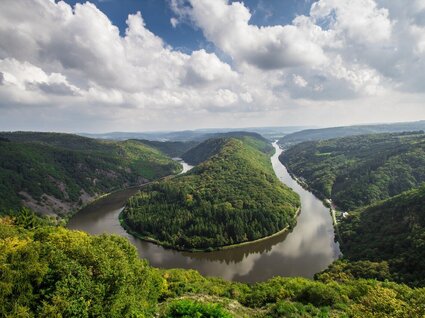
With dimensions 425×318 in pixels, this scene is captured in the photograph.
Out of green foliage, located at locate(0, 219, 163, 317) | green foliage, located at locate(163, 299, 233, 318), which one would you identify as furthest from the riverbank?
green foliage, located at locate(163, 299, 233, 318)

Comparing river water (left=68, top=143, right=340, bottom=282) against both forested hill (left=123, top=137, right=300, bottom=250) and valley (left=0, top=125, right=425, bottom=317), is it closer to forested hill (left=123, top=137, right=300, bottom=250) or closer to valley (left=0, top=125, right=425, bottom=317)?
valley (left=0, top=125, right=425, bottom=317)

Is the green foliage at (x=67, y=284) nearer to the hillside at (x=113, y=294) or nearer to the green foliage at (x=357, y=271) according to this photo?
the hillside at (x=113, y=294)

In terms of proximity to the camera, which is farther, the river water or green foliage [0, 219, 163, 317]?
the river water

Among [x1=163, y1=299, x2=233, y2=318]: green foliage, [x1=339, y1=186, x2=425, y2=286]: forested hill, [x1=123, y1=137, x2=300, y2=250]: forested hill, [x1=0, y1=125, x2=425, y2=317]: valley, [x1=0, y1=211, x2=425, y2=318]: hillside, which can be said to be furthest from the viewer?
[x1=123, y1=137, x2=300, y2=250]: forested hill

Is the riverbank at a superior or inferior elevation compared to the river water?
superior

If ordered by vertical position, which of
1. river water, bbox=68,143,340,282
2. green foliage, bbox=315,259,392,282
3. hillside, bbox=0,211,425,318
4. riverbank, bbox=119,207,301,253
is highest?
hillside, bbox=0,211,425,318

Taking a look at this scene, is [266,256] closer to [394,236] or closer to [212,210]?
[212,210]

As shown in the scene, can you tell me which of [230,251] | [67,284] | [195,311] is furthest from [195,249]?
[195,311]

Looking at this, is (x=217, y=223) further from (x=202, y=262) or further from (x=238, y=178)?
(x=238, y=178)
